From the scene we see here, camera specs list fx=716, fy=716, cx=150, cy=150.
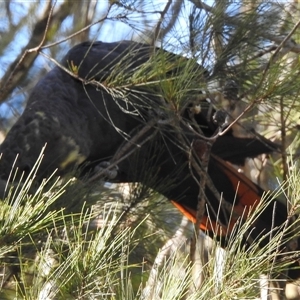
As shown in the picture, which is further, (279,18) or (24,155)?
(24,155)

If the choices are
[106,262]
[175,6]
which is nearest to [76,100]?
[175,6]

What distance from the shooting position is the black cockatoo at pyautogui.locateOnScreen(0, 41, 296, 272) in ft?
7.22

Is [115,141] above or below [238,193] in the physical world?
above

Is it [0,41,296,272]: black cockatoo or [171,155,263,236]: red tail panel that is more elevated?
[0,41,296,272]: black cockatoo

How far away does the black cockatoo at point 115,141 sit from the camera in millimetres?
Result: 2201

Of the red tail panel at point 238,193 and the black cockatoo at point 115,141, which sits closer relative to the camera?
the black cockatoo at point 115,141

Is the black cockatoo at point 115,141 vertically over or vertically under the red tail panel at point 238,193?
over

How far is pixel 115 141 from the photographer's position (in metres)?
2.58

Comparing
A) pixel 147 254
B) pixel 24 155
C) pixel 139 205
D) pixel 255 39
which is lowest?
pixel 147 254

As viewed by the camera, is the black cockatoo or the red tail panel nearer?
the black cockatoo

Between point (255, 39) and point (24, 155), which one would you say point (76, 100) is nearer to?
point (24, 155)

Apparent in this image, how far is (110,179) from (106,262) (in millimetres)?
1086

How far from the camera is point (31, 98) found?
2508 millimetres

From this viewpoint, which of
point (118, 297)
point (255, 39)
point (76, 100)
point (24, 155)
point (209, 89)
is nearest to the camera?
point (118, 297)
